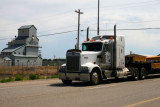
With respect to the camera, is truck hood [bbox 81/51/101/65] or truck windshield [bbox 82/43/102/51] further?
truck windshield [bbox 82/43/102/51]

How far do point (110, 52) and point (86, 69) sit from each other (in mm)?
3394

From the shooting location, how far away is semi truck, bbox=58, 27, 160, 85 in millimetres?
15719

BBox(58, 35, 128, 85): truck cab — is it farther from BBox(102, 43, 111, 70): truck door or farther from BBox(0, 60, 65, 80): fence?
BBox(0, 60, 65, 80): fence

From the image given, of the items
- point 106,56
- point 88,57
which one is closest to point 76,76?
point 88,57

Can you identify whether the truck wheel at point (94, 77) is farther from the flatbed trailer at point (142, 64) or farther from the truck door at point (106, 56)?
the flatbed trailer at point (142, 64)

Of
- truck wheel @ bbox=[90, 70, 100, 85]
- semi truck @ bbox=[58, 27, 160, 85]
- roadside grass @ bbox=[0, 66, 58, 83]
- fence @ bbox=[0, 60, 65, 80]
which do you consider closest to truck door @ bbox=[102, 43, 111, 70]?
semi truck @ bbox=[58, 27, 160, 85]

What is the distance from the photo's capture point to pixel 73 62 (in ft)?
52.4

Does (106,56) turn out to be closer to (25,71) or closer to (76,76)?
(76,76)

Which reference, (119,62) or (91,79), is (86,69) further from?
(119,62)

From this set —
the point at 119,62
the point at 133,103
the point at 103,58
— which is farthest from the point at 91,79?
the point at 133,103

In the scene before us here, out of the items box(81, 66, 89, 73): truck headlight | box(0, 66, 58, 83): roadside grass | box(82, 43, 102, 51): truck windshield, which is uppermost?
box(82, 43, 102, 51): truck windshield

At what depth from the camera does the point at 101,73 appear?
16.5 m

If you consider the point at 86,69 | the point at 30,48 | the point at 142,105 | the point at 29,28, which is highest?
the point at 29,28

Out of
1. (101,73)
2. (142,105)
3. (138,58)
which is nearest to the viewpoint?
(142,105)
